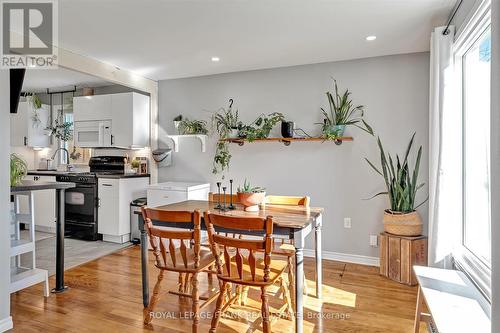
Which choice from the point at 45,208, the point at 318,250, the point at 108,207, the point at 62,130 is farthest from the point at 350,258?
the point at 62,130

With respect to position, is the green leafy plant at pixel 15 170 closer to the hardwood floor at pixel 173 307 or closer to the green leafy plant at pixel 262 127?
the hardwood floor at pixel 173 307

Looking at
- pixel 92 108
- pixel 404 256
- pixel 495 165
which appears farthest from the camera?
pixel 92 108

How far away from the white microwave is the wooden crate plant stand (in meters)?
3.84

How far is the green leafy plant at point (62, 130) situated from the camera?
5496 mm

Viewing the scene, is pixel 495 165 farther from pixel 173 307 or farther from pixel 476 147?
pixel 173 307

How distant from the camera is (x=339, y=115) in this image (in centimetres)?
357

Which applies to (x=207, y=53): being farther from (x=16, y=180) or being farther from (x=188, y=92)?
(x=16, y=180)

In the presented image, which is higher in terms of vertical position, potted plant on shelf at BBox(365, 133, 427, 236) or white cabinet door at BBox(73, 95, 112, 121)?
white cabinet door at BBox(73, 95, 112, 121)

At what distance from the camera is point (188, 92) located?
4465 mm

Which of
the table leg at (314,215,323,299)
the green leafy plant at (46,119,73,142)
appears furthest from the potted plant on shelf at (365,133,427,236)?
the green leafy plant at (46,119,73,142)

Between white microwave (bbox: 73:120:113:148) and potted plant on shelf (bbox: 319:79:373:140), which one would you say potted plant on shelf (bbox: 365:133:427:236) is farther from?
white microwave (bbox: 73:120:113:148)

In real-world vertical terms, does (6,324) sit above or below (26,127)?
below

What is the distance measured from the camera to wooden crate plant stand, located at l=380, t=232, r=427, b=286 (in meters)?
2.93

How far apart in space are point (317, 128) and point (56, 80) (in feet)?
13.3
